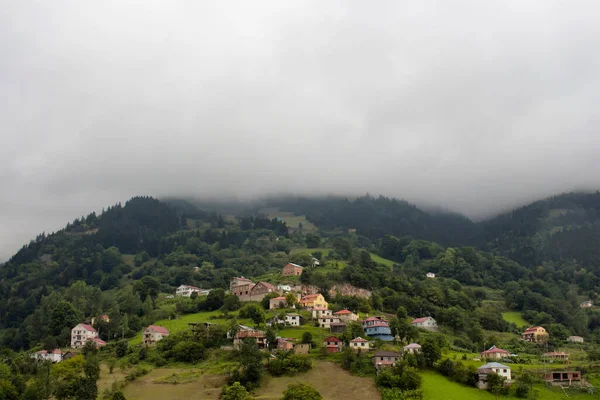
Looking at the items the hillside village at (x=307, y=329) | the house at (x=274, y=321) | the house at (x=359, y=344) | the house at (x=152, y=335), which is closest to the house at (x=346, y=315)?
the hillside village at (x=307, y=329)

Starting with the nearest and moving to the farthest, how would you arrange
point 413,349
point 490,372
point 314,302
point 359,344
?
1. point 490,372
2. point 413,349
3. point 359,344
4. point 314,302

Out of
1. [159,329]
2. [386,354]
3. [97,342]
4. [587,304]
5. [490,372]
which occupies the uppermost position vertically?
[159,329]

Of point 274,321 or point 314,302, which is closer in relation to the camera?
point 274,321

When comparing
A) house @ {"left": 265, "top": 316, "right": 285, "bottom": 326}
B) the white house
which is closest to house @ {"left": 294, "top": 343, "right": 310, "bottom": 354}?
house @ {"left": 265, "top": 316, "right": 285, "bottom": 326}

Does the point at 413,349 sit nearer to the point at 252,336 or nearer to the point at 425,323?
the point at 252,336

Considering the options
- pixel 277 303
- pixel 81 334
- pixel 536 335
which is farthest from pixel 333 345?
pixel 536 335

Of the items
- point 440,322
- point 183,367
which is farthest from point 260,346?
point 440,322

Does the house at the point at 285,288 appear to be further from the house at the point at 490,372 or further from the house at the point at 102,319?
the house at the point at 490,372

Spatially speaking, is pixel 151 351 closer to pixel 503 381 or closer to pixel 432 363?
pixel 432 363
